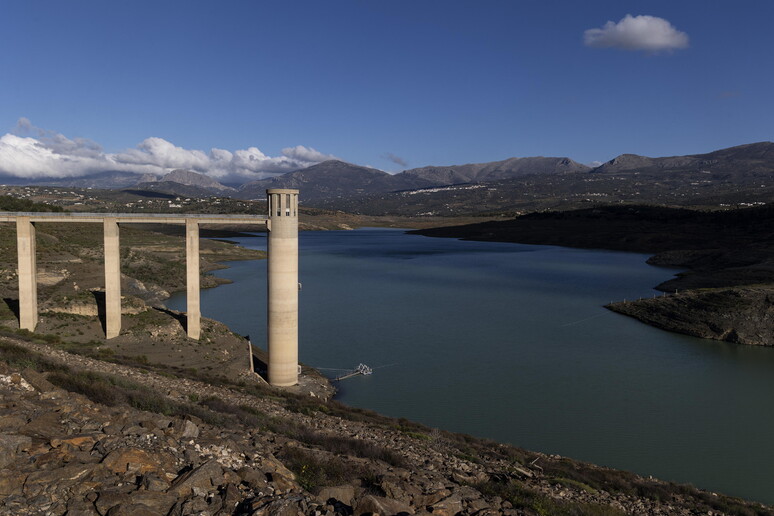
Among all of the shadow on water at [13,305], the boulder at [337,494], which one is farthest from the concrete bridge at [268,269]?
the boulder at [337,494]

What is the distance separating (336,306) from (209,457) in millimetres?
36990

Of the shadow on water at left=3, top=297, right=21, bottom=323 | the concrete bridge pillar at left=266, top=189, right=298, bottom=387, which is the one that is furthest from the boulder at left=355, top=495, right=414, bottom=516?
the shadow on water at left=3, top=297, right=21, bottom=323

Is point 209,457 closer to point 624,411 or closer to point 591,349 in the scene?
point 624,411

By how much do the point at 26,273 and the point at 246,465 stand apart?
853 inches

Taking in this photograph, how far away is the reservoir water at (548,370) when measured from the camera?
19672mm

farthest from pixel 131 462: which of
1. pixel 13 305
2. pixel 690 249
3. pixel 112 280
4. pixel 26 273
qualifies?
pixel 690 249

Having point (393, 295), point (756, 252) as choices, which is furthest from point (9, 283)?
point (756, 252)

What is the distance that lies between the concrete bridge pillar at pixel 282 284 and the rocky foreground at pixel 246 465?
20.3 feet

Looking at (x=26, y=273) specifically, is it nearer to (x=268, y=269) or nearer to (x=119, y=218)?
(x=119, y=218)

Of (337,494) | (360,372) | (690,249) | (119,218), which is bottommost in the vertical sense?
(360,372)

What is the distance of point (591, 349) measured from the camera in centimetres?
3388

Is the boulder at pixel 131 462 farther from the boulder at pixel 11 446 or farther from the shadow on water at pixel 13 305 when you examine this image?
the shadow on water at pixel 13 305

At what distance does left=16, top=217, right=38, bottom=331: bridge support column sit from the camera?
2514 cm

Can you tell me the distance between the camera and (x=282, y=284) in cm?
2345
